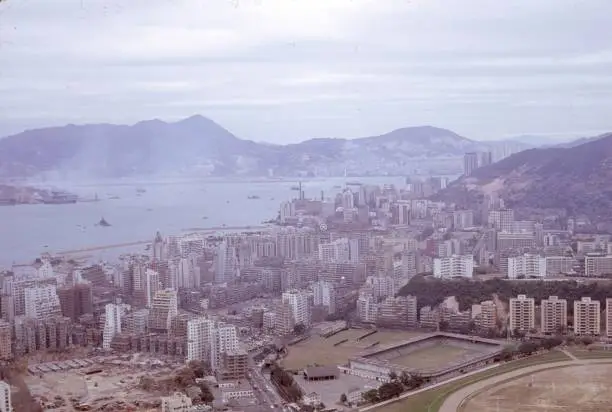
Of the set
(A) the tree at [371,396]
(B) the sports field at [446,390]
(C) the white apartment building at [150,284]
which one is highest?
(C) the white apartment building at [150,284]

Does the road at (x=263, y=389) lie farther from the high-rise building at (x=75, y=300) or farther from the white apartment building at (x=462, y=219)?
the white apartment building at (x=462, y=219)

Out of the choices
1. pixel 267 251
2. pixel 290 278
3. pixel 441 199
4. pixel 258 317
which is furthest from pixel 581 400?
pixel 441 199

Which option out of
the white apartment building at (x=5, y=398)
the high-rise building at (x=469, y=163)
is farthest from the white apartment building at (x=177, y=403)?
the high-rise building at (x=469, y=163)

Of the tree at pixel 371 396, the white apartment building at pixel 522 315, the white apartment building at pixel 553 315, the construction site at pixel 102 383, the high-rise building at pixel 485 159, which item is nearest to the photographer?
the construction site at pixel 102 383

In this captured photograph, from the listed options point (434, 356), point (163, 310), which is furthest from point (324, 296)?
point (434, 356)

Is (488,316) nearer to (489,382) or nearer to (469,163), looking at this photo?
(489,382)

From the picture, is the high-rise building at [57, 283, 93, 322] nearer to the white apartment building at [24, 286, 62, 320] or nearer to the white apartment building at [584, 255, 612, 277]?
the white apartment building at [24, 286, 62, 320]

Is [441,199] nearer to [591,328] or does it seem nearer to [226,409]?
[591,328]
